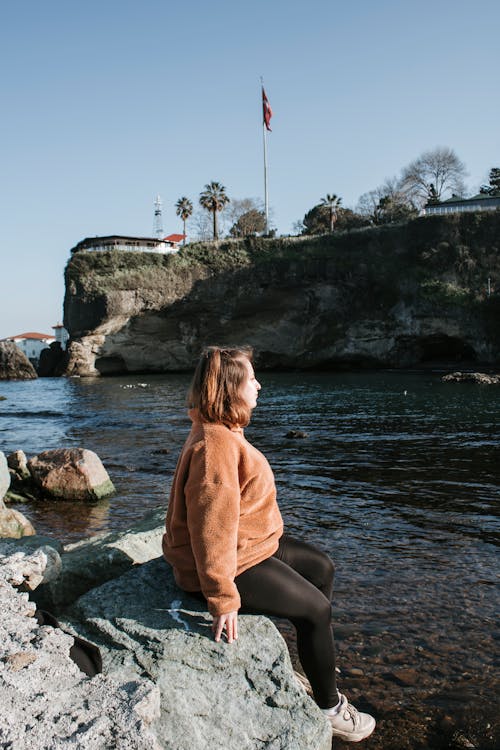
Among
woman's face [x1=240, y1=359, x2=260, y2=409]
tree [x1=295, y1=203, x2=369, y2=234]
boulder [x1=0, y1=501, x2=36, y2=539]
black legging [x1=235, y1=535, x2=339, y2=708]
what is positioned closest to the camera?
black legging [x1=235, y1=535, x2=339, y2=708]

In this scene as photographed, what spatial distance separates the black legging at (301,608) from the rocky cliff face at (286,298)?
167 ft

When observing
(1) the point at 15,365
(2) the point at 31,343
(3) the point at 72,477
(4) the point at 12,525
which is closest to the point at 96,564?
(4) the point at 12,525

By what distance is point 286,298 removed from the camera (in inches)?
2242

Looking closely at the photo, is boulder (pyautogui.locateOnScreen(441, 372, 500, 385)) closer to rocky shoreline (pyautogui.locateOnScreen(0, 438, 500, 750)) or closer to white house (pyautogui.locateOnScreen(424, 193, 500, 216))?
white house (pyautogui.locateOnScreen(424, 193, 500, 216))

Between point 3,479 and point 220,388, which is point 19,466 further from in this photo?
point 220,388

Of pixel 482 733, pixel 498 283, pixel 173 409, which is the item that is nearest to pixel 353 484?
pixel 482 733

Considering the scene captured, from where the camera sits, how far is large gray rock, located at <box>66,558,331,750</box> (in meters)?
2.67

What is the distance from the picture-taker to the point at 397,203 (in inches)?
2781

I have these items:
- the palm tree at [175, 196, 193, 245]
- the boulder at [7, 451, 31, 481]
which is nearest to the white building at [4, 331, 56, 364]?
the palm tree at [175, 196, 193, 245]

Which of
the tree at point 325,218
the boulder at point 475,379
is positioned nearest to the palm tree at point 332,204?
the tree at point 325,218

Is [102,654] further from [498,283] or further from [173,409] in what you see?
[498,283]

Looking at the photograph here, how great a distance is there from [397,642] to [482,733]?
3.82 ft

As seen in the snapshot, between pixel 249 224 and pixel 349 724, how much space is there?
76304 mm

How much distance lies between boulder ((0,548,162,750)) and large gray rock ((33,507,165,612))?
997 millimetres
